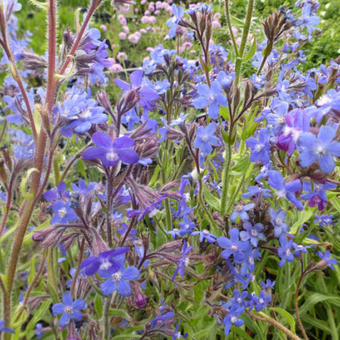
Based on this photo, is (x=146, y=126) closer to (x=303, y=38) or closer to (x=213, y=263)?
(x=213, y=263)

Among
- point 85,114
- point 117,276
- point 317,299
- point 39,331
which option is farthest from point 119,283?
point 317,299

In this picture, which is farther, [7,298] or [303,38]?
[303,38]

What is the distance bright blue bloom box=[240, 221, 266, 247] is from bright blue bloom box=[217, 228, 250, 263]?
18 mm

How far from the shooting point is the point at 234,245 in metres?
1.22

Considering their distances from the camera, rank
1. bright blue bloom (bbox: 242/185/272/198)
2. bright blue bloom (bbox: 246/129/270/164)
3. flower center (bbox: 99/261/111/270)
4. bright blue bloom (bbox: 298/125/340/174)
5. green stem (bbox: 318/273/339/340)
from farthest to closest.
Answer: green stem (bbox: 318/273/339/340) → bright blue bloom (bbox: 242/185/272/198) → bright blue bloom (bbox: 246/129/270/164) → flower center (bbox: 99/261/111/270) → bright blue bloom (bbox: 298/125/340/174)

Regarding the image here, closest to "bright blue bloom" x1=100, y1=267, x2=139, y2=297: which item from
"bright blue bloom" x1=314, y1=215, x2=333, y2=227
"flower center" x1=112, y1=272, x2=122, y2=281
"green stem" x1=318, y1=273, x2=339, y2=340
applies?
"flower center" x1=112, y1=272, x2=122, y2=281

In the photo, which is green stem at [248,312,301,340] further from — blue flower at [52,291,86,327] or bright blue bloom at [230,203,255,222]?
blue flower at [52,291,86,327]

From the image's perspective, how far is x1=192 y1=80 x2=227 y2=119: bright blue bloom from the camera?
1.21 m

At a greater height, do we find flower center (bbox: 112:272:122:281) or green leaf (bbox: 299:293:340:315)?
flower center (bbox: 112:272:122:281)

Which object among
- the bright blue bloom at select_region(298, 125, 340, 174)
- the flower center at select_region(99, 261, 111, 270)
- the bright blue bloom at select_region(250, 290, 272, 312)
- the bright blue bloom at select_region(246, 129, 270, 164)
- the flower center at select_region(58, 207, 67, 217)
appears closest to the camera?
the bright blue bloom at select_region(298, 125, 340, 174)

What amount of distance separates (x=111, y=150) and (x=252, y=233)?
23.6 inches

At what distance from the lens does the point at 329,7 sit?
5727 millimetres

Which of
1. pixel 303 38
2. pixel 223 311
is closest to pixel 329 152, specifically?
pixel 223 311

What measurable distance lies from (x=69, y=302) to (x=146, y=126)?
0.66 metres
